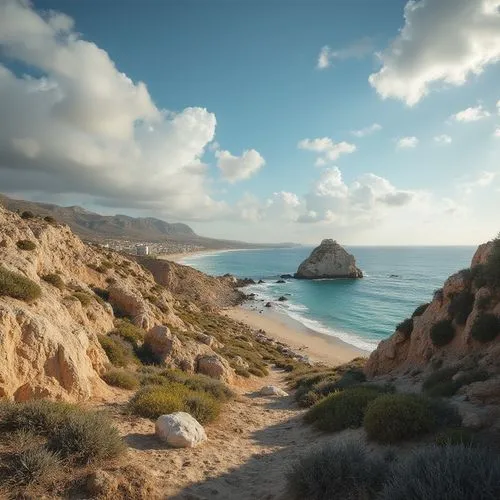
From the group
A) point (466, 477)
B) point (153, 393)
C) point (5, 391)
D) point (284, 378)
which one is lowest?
point (284, 378)

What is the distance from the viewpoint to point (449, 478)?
13.8 feet

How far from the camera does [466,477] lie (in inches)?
170

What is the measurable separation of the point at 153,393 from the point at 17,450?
4736mm

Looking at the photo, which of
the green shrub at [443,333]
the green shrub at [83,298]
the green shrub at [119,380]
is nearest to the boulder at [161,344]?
the green shrub at [83,298]

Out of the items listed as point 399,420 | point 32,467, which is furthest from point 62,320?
point 399,420

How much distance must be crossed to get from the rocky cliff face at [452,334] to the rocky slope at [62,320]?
9745 mm

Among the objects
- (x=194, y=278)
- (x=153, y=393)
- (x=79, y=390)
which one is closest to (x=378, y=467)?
(x=153, y=393)

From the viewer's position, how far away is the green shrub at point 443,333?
679 inches

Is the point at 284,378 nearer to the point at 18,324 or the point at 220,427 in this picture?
the point at 220,427

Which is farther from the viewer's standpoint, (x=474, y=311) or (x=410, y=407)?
(x=474, y=311)

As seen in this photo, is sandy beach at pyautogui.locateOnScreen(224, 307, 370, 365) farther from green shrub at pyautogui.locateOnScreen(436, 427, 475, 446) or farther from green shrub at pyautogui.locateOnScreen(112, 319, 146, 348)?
green shrub at pyautogui.locateOnScreen(436, 427, 475, 446)

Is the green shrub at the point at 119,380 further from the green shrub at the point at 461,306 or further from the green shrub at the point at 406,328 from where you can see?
the green shrub at the point at 406,328

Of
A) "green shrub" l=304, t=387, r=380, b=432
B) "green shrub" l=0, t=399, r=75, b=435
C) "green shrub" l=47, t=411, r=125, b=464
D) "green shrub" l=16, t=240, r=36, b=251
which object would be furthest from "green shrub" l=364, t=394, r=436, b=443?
"green shrub" l=16, t=240, r=36, b=251

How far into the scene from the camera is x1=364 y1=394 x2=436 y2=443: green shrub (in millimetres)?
7375
